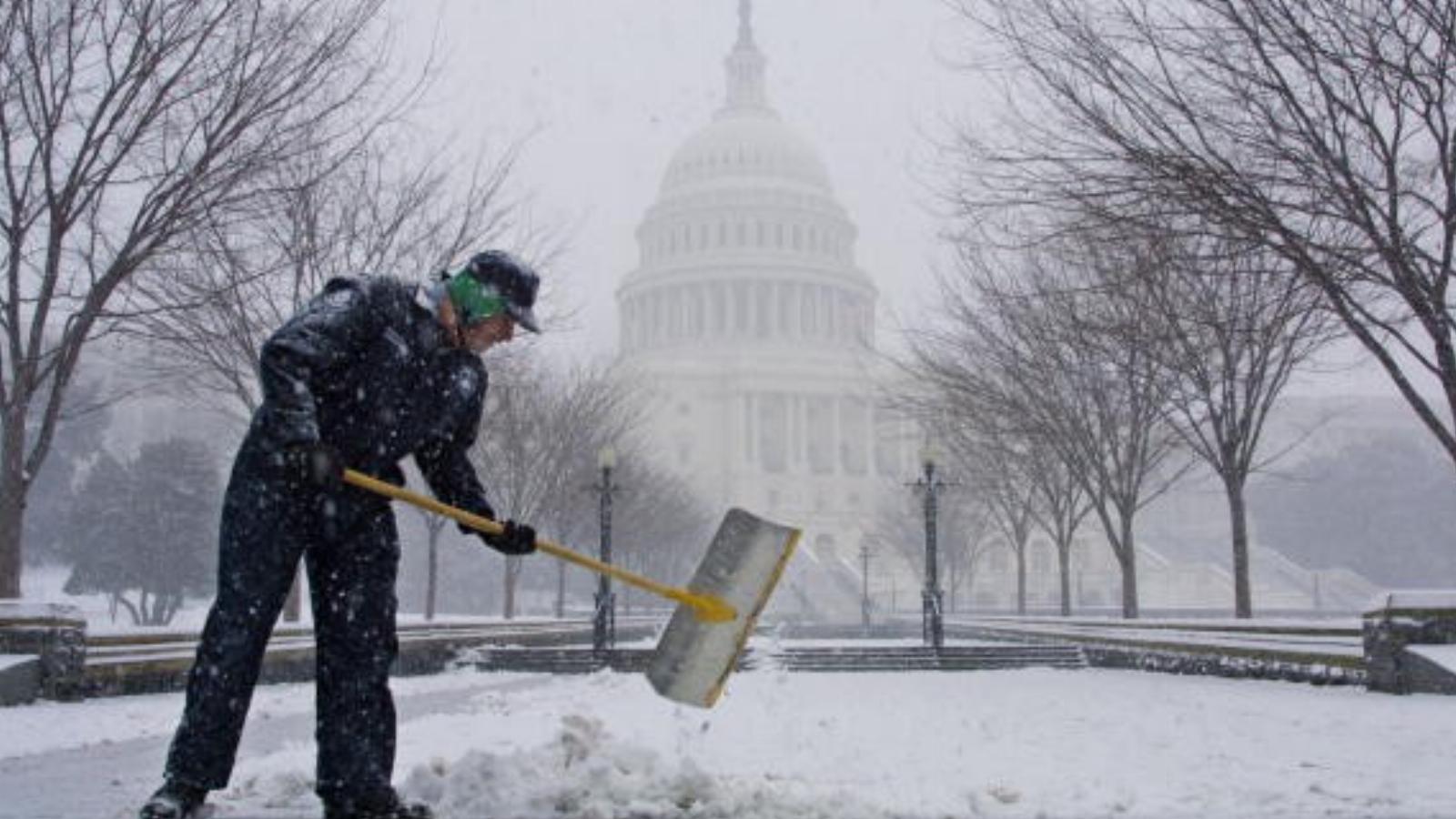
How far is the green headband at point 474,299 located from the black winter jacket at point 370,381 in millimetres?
95

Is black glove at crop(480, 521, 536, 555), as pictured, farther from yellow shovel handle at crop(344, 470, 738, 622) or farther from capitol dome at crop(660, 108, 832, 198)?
capitol dome at crop(660, 108, 832, 198)

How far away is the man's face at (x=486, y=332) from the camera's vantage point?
4.38 metres

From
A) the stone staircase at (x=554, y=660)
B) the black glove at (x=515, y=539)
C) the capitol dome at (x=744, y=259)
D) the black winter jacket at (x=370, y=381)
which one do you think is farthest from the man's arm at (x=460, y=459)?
the capitol dome at (x=744, y=259)

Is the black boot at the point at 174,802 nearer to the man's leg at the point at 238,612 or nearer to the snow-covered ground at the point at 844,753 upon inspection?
the man's leg at the point at 238,612

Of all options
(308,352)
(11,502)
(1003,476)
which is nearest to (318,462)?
(308,352)

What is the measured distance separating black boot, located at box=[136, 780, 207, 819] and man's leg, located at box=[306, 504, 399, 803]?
367 mm

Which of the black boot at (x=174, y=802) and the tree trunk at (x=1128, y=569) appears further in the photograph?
the tree trunk at (x=1128, y=569)

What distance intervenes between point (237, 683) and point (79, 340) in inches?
370

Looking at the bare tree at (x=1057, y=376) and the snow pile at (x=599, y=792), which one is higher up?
the bare tree at (x=1057, y=376)

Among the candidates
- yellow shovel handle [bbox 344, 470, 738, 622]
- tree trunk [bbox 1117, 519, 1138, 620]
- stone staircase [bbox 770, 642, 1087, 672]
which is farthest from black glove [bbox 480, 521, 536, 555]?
tree trunk [bbox 1117, 519, 1138, 620]

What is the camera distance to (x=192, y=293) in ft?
55.2

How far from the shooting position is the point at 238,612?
4035 mm

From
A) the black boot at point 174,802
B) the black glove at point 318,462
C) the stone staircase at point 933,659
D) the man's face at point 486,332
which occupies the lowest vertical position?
the stone staircase at point 933,659

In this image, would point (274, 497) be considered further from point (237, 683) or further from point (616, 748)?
point (616, 748)
